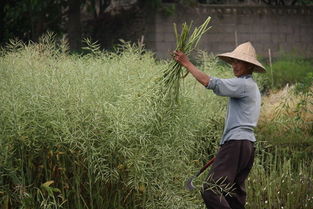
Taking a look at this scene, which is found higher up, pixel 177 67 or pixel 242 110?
pixel 177 67

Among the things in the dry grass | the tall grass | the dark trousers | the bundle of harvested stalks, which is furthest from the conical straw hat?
the tall grass

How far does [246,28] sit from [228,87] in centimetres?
1315

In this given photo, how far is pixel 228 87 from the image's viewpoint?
591 cm

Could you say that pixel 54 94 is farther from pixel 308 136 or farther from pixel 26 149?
pixel 308 136

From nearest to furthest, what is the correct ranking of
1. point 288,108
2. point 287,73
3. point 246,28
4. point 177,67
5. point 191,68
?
point 191,68 → point 177,67 → point 288,108 → point 287,73 → point 246,28

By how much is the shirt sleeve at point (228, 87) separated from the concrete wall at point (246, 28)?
11632 mm

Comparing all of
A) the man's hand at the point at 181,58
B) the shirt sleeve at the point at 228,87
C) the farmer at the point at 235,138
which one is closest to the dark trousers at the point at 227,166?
the farmer at the point at 235,138

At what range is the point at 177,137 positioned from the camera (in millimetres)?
6199

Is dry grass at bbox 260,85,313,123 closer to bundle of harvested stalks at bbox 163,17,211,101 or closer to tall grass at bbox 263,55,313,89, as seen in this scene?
bundle of harvested stalks at bbox 163,17,211,101

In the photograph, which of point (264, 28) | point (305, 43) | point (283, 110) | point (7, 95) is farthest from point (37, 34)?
point (7, 95)

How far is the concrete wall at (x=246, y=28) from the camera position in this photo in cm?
1777

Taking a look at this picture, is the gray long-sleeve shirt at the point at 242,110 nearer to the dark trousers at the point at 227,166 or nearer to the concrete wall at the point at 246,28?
the dark trousers at the point at 227,166

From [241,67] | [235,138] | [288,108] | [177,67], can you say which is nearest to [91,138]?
[177,67]

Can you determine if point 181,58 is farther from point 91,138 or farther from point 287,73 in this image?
point 287,73
